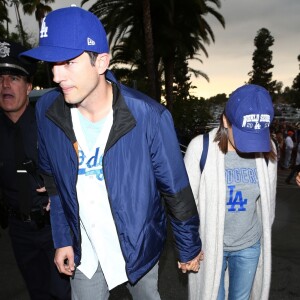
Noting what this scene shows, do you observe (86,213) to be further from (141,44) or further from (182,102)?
(141,44)

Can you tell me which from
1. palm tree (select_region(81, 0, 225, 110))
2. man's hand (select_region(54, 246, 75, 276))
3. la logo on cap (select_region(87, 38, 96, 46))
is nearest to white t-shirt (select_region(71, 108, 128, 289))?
man's hand (select_region(54, 246, 75, 276))

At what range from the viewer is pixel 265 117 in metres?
2.29

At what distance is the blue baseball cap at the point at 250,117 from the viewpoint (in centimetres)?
225

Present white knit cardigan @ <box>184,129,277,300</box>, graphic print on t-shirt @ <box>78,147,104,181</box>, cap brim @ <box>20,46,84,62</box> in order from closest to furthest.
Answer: cap brim @ <box>20,46,84,62</box> < graphic print on t-shirt @ <box>78,147,104,181</box> < white knit cardigan @ <box>184,129,277,300</box>

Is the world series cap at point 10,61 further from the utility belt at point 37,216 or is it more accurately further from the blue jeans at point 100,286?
the blue jeans at point 100,286

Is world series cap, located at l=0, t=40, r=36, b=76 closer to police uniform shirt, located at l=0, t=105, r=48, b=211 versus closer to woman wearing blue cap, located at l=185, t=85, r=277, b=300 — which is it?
police uniform shirt, located at l=0, t=105, r=48, b=211

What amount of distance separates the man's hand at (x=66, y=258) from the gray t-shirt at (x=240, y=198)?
106cm

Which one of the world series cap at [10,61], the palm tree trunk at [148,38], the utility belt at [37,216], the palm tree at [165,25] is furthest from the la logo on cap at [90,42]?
the palm tree at [165,25]

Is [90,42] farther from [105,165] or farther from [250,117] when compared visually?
[250,117]

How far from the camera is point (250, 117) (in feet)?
7.40

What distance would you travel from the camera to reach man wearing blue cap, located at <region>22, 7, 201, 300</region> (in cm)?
179

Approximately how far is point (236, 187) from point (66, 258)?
1.20 m

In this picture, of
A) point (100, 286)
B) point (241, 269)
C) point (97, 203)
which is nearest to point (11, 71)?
point (97, 203)

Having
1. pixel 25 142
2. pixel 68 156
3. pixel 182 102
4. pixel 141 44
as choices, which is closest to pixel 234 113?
pixel 68 156
